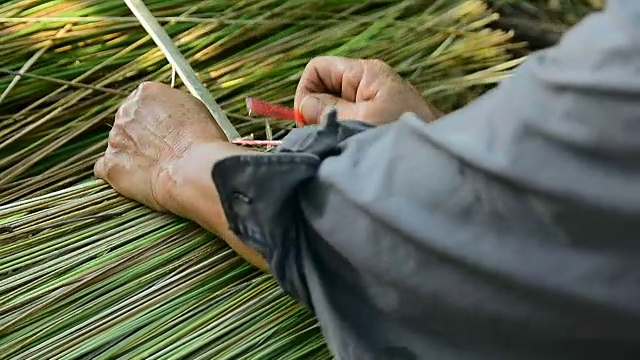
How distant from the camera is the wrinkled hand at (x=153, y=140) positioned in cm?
129

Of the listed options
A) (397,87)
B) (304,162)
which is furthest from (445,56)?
(304,162)

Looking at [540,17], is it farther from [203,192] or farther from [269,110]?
[203,192]

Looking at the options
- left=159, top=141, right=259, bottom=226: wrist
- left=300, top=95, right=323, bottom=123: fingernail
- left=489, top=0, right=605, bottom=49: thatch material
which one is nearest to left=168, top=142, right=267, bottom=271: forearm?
left=159, top=141, right=259, bottom=226: wrist

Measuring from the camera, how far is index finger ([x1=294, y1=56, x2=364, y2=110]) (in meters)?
1.40

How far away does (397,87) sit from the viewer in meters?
1.39

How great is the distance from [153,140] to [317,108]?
10.0 inches

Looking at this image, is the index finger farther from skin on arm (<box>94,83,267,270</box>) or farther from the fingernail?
skin on arm (<box>94,83,267,270</box>)

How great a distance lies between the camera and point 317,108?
1.38 meters

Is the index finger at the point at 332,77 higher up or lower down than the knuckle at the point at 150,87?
lower down

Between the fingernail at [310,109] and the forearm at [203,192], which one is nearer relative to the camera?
the forearm at [203,192]

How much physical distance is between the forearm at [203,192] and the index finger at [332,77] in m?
0.20

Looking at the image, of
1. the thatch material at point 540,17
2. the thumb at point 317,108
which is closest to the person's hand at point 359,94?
the thumb at point 317,108

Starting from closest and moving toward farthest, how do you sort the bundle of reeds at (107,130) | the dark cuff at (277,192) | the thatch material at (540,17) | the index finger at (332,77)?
the dark cuff at (277,192) < the bundle of reeds at (107,130) < the index finger at (332,77) < the thatch material at (540,17)

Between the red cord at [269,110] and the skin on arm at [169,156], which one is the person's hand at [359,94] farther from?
the skin on arm at [169,156]
